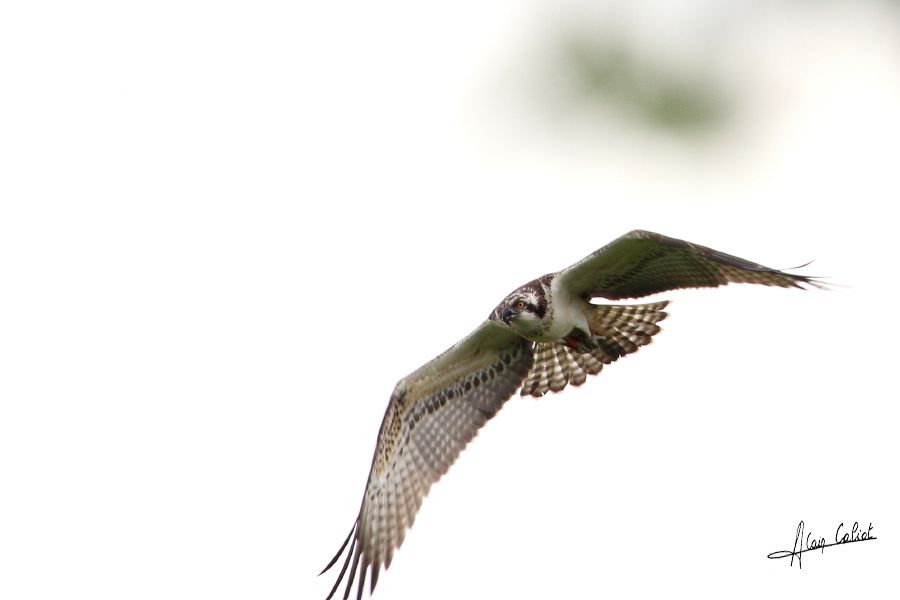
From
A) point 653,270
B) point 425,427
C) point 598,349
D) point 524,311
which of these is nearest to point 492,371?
point 425,427

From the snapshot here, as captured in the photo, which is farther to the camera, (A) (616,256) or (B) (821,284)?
(A) (616,256)

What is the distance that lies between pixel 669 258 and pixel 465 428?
7.53 ft

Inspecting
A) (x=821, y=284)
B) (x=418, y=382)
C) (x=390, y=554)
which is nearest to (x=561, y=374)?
(x=418, y=382)

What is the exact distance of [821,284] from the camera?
22.5ft

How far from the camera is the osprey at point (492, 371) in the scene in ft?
27.1

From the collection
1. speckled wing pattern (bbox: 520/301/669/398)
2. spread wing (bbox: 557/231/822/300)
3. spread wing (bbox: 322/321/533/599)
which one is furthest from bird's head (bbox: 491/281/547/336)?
spread wing (bbox: 322/321/533/599)

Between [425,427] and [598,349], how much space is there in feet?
4.59

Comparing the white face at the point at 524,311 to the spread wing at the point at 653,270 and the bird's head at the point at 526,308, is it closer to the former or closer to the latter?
the bird's head at the point at 526,308

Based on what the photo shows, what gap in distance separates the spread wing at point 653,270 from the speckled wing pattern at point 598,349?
310 millimetres

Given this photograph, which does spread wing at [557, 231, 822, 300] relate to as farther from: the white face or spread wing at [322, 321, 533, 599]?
spread wing at [322, 321, 533, 599]

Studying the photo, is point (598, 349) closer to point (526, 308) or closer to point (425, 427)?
point (526, 308)

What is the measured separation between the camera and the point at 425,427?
9320 millimetres

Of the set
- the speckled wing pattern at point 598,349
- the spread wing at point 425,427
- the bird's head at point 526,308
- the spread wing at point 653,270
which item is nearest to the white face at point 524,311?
the bird's head at point 526,308

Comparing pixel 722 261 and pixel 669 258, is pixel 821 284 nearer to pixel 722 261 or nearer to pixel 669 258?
pixel 722 261
